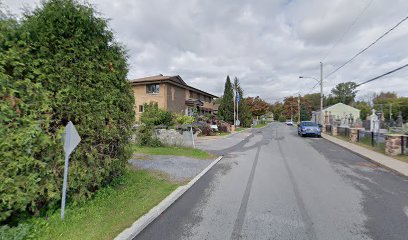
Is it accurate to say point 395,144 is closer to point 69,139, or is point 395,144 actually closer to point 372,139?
point 372,139

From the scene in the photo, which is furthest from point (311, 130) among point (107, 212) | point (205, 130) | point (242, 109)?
point (107, 212)

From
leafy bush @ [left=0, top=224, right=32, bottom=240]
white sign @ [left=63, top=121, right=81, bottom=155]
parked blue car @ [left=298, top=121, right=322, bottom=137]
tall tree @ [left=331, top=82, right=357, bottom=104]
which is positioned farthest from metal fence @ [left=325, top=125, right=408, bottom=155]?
tall tree @ [left=331, top=82, right=357, bottom=104]

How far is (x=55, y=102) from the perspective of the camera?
12.4 ft

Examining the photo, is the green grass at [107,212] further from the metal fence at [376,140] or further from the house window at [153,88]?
the house window at [153,88]

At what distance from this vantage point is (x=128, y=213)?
13.2ft

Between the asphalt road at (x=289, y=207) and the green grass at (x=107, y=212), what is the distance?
0.47 metres

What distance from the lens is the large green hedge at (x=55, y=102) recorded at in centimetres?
313

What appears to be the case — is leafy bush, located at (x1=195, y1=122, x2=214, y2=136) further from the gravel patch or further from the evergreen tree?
the evergreen tree

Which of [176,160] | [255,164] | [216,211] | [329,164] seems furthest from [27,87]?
[329,164]

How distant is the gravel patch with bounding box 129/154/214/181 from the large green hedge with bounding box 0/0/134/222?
8.15 ft

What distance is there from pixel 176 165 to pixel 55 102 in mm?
5268

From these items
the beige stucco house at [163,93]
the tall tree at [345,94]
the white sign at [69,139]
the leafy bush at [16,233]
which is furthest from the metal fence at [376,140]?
the tall tree at [345,94]

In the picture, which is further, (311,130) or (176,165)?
(311,130)

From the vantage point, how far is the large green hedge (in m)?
3.13
